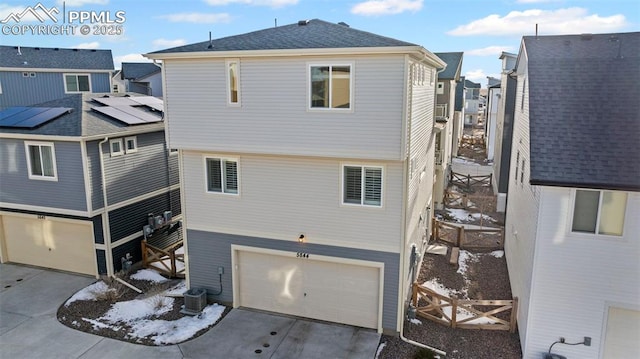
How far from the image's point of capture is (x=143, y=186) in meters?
17.7

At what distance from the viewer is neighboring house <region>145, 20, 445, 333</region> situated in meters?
11.1

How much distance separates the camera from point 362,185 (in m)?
12.0

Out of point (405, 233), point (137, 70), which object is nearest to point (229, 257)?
point (405, 233)

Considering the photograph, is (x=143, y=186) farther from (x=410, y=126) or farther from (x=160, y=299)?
(x=410, y=126)

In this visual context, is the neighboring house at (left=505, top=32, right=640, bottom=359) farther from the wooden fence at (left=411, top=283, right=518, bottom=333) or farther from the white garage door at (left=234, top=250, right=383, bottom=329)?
the white garage door at (left=234, top=250, right=383, bottom=329)

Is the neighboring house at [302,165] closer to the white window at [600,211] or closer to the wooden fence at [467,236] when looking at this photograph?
the white window at [600,211]

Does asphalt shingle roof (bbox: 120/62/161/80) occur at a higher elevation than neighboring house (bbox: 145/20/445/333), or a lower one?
higher

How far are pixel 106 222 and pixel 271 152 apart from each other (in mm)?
7813

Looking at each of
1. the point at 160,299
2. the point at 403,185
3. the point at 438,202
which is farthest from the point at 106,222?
the point at 438,202

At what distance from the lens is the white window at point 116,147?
53.0 ft

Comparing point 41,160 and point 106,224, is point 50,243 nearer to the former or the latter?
point 106,224

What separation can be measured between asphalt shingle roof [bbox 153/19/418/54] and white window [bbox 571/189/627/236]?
549 cm

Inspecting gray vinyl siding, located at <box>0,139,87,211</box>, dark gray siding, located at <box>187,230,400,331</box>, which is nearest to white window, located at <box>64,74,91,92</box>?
gray vinyl siding, located at <box>0,139,87,211</box>

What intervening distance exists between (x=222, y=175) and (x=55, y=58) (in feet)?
77.4
